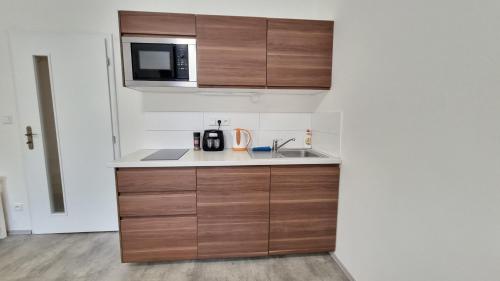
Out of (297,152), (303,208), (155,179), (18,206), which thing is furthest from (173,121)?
(18,206)

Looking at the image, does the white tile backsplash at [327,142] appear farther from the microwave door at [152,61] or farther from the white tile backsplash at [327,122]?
the microwave door at [152,61]

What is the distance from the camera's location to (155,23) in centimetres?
167

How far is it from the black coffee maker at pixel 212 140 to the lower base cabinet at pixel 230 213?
→ 18.3 inches

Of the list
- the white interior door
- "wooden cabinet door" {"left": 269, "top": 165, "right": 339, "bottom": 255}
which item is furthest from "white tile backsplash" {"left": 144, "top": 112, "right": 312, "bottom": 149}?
"wooden cabinet door" {"left": 269, "top": 165, "right": 339, "bottom": 255}

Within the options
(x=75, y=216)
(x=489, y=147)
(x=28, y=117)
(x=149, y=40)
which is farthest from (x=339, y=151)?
(x=28, y=117)

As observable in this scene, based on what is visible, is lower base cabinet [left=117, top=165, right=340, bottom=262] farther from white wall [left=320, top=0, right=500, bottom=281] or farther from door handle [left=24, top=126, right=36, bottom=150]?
door handle [left=24, top=126, right=36, bottom=150]

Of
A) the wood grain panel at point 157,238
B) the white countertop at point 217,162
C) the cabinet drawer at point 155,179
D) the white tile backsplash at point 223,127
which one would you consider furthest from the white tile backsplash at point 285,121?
the wood grain panel at point 157,238

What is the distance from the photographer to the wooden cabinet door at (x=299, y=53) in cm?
178

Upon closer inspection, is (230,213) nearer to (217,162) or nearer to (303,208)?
(217,162)

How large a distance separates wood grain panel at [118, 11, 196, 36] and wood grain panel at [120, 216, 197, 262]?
141 centimetres

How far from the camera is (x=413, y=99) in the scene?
105 centimetres

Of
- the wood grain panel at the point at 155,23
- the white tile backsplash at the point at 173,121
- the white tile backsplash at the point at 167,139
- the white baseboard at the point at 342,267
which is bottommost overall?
the white baseboard at the point at 342,267

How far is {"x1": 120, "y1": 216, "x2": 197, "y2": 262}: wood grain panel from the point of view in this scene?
5.38 ft

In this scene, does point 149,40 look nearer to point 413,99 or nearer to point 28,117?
point 28,117
